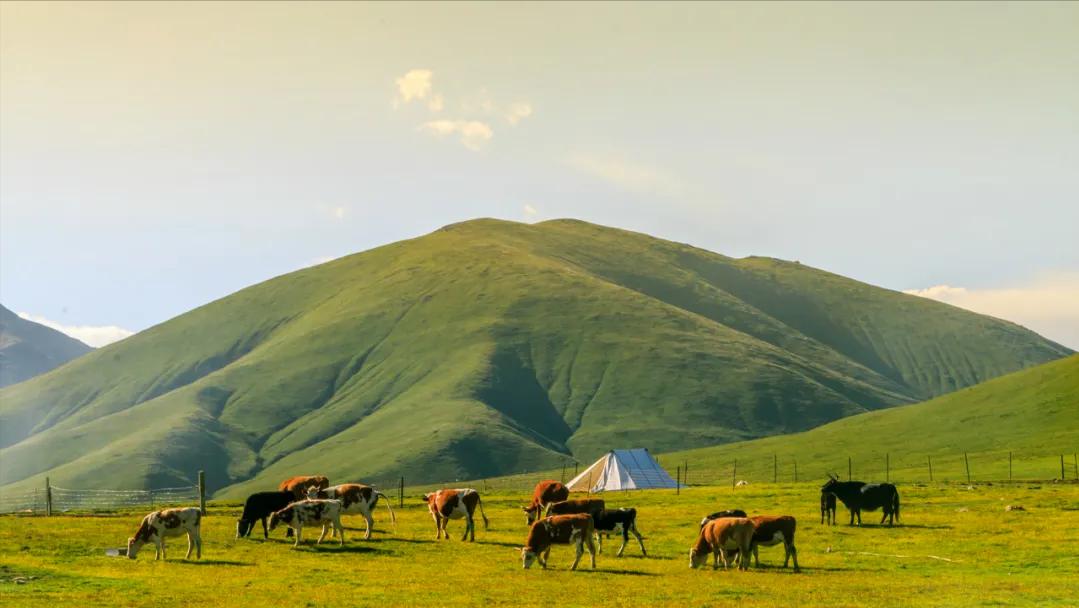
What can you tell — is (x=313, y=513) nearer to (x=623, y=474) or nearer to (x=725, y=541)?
(x=725, y=541)

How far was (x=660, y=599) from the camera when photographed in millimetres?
29078

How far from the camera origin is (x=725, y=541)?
36312mm

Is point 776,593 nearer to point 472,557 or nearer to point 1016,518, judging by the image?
point 472,557

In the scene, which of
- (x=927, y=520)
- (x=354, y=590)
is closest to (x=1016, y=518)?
(x=927, y=520)

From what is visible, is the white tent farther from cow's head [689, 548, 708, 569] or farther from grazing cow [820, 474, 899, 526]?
cow's head [689, 548, 708, 569]

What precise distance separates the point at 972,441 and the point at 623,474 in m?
94.7

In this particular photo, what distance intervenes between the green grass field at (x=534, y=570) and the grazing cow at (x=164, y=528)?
672 mm

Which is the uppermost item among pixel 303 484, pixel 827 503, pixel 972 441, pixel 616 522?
pixel 972 441

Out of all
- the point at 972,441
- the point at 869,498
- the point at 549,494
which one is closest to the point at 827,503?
the point at 869,498

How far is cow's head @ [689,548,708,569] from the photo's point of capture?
120ft

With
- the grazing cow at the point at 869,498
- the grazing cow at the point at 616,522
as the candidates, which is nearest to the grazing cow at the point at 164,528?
the grazing cow at the point at 616,522

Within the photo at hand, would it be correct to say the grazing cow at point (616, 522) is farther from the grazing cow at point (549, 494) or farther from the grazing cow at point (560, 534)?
the grazing cow at point (549, 494)

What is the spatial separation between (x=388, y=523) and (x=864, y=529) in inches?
876

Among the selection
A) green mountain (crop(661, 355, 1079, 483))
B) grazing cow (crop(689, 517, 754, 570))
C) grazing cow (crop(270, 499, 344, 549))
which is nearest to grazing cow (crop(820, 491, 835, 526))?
grazing cow (crop(689, 517, 754, 570))
